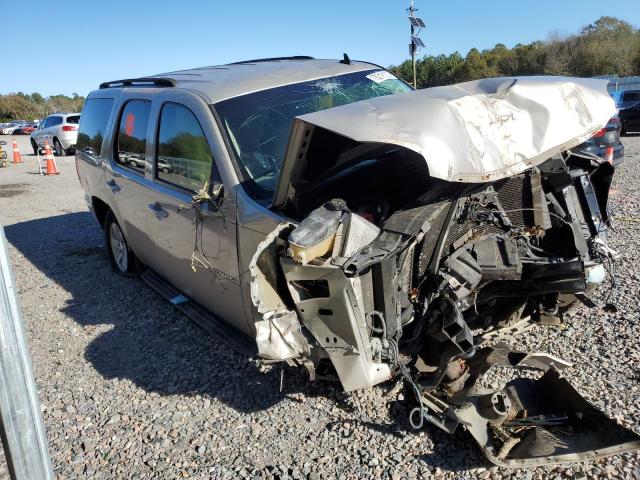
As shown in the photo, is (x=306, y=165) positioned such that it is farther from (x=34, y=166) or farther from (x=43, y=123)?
(x=43, y=123)

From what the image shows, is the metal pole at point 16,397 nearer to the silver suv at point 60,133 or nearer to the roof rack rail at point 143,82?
the roof rack rail at point 143,82

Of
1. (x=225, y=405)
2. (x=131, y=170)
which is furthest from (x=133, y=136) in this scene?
(x=225, y=405)

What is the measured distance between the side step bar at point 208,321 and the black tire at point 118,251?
2.08 feet

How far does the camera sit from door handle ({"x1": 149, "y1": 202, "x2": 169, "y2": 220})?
3928 mm

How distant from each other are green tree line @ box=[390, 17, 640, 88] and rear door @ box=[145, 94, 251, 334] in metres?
37.9

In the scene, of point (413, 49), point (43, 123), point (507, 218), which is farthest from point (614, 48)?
point (507, 218)

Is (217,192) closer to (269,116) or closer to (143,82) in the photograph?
(269,116)

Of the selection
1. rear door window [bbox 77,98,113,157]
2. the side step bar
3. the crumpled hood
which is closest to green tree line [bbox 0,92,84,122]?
rear door window [bbox 77,98,113,157]

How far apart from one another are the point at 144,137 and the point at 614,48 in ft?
151

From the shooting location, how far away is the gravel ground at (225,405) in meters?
2.63

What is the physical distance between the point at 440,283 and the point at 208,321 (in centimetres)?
192

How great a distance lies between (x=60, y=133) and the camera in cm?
2108

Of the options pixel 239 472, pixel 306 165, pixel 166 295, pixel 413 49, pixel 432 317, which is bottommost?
pixel 239 472

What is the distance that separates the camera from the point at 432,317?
2883 mm
